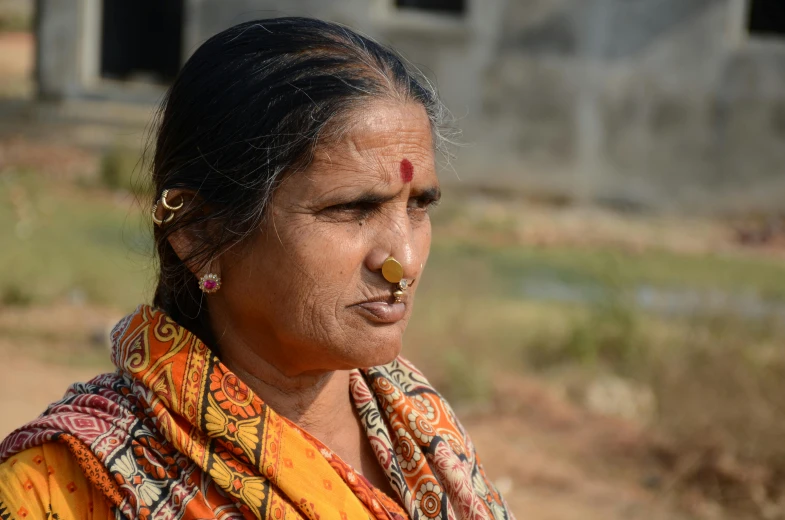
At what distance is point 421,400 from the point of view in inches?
97.2

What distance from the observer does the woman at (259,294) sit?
2.01 m

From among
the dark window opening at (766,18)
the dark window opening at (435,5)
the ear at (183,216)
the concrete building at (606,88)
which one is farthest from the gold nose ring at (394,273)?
A: the dark window opening at (766,18)

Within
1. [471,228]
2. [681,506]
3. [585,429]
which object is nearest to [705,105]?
[471,228]

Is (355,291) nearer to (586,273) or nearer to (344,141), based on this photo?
(344,141)

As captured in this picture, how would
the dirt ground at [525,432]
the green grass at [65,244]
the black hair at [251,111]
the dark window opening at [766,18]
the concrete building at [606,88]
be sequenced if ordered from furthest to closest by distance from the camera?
the dark window opening at [766,18] < the concrete building at [606,88] < the green grass at [65,244] < the dirt ground at [525,432] < the black hair at [251,111]

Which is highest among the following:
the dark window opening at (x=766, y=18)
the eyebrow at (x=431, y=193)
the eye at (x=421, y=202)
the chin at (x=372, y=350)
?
the dark window opening at (x=766, y=18)

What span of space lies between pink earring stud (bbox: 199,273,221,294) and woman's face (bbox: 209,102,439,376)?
0.02m

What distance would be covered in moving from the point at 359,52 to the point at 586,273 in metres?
7.96

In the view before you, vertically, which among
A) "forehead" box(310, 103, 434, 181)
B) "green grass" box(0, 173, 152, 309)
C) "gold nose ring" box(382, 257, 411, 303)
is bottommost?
"green grass" box(0, 173, 152, 309)

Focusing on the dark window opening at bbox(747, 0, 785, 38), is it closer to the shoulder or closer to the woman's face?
the woman's face

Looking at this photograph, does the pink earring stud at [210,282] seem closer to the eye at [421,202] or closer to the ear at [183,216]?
the ear at [183,216]

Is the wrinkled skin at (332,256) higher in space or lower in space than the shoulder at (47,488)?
higher

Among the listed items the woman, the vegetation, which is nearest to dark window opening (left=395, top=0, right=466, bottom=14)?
the vegetation

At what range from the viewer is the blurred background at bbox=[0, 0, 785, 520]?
591 cm
